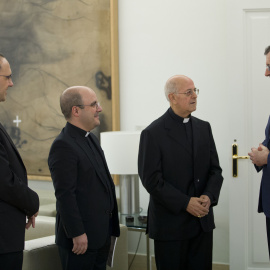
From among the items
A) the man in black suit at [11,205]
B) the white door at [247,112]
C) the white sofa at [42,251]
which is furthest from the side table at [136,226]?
the man in black suit at [11,205]

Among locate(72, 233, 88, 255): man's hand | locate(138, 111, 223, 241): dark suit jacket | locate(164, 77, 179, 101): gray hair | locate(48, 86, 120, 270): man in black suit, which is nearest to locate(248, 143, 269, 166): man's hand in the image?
locate(138, 111, 223, 241): dark suit jacket

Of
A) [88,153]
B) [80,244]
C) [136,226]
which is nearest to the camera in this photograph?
[80,244]

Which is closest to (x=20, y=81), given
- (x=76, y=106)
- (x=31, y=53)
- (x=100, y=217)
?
(x=31, y=53)

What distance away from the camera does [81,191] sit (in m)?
2.68

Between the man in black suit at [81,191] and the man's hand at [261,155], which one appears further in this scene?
the man's hand at [261,155]

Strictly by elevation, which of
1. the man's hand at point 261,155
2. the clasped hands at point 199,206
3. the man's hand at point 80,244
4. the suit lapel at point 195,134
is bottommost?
the man's hand at point 80,244

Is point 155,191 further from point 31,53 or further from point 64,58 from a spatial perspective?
point 31,53

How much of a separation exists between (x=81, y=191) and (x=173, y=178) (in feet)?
2.12

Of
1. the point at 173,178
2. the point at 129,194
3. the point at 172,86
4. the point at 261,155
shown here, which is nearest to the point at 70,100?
the point at 172,86

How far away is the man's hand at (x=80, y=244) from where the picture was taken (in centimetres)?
260

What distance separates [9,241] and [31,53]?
3046 millimetres

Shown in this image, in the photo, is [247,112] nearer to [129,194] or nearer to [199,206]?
[129,194]

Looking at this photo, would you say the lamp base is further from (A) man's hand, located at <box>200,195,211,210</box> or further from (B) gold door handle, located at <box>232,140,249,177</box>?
(A) man's hand, located at <box>200,195,211,210</box>

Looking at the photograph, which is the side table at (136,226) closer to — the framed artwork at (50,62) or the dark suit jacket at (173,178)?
the dark suit jacket at (173,178)
